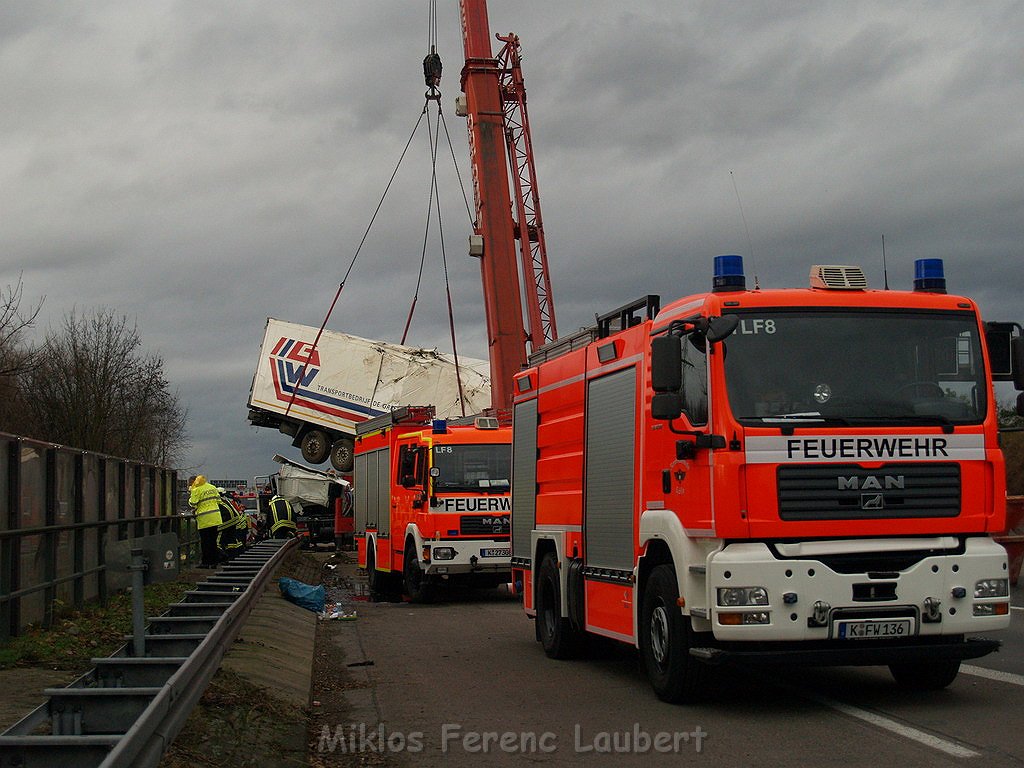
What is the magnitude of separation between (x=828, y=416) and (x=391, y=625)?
9538 mm

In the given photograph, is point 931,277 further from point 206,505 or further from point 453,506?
point 206,505

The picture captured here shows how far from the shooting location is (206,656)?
27.0 ft

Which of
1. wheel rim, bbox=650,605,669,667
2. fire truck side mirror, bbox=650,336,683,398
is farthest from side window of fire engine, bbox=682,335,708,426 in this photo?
wheel rim, bbox=650,605,669,667

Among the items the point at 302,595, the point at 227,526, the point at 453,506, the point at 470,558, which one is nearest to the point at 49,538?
the point at 302,595

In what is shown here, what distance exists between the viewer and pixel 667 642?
927 cm

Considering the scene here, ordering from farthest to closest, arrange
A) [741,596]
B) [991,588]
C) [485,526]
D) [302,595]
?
1. [485,526]
2. [302,595]
3. [991,588]
4. [741,596]

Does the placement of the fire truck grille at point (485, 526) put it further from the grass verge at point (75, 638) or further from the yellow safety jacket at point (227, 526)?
the yellow safety jacket at point (227, 526)

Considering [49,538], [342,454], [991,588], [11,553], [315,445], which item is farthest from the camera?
[315,445]

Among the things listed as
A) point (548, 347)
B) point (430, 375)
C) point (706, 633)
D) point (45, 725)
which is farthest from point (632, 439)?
point (430, 375)

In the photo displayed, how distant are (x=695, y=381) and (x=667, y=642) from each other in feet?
6.10

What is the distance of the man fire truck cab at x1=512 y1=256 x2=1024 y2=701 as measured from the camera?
8461 mm

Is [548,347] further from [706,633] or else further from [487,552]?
[487,552]

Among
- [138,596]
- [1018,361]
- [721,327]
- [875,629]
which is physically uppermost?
[721,327]

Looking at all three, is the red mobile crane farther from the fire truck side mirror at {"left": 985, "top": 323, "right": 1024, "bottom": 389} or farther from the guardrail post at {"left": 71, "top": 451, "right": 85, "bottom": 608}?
the fire truck side mirror at {"left": 985, "top": 323, "right": 1024, "bottom": 389}
